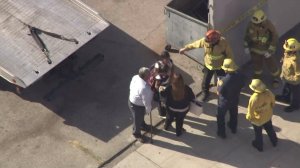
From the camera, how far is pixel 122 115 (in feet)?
36.9

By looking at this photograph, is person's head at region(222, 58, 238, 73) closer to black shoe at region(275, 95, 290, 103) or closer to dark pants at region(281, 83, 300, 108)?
dark pants at region(281, 83, 300, 108)

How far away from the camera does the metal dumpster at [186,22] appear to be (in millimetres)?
11367

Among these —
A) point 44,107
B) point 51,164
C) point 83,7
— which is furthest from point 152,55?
point 51,164

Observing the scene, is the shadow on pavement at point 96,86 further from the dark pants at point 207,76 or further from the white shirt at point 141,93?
the white shirt at point 141,93

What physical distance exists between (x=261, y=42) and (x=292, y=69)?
3.10 feet

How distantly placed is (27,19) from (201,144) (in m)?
4.39

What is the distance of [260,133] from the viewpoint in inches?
394

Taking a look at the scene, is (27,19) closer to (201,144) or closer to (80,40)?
(80,40)

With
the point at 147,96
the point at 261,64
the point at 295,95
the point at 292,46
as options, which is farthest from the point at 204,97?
the point at 292,46

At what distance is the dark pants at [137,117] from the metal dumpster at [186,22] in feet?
6.87

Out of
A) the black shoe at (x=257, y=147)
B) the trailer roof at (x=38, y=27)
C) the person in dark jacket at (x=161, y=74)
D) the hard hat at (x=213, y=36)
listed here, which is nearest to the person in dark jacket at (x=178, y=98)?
the person in dark jacket at (x=161, y=74)

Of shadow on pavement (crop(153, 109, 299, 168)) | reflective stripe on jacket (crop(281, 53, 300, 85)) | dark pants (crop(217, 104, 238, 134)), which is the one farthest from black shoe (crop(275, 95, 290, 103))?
dark pants (crop(217, 104, 238, 134))

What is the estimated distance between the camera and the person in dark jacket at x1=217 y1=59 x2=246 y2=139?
380 inches

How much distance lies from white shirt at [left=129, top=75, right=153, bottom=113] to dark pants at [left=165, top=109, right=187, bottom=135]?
1.85 feet
